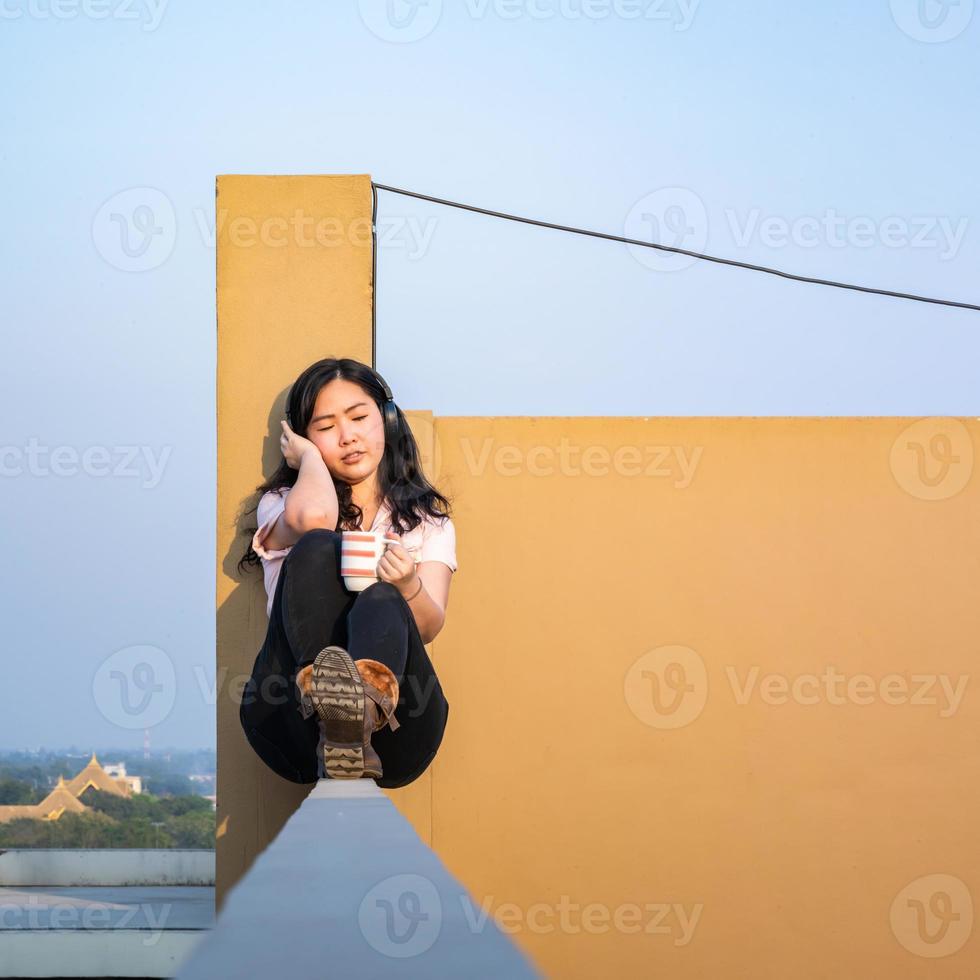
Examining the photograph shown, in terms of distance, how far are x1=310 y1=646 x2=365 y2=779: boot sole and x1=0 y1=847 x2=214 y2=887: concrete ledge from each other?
14.6ft

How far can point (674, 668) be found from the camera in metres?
3.00

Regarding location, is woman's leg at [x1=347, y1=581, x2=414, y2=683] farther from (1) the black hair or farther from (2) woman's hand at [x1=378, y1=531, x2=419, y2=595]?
(1) the black hair

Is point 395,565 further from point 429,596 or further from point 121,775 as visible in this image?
point 121,775

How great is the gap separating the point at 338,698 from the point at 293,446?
1.07m

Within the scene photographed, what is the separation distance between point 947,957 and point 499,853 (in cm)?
113

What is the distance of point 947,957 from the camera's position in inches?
114

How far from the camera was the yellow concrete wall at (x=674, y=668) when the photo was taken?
291 centimetres

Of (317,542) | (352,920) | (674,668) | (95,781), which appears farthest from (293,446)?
(95,781)

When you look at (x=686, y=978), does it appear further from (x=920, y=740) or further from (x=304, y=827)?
(x=304, y=827)

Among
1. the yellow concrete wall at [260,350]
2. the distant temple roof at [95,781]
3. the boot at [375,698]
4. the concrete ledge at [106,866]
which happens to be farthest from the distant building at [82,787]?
the boot at [375,698]

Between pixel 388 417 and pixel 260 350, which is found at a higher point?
pixel 260 350

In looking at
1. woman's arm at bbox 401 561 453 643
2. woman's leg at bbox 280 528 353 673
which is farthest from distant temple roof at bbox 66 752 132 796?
woman's leg at bbox 280 528 353 673

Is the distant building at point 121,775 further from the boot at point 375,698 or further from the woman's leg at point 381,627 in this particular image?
the boot at point 375,698

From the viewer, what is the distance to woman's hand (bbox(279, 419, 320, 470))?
9.19 ft
